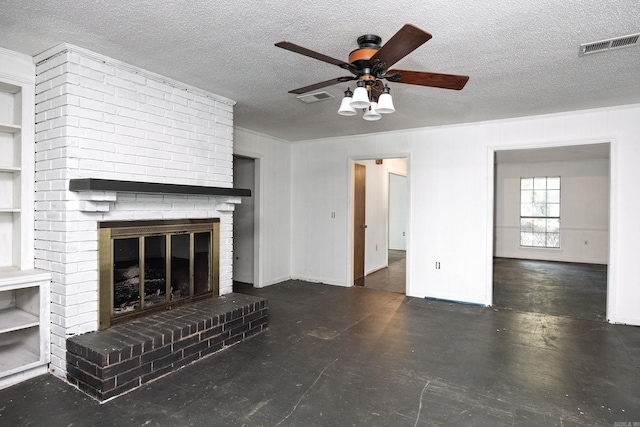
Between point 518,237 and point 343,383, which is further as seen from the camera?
point 518,237

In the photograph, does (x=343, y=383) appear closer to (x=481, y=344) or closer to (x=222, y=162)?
(x=481, y=344)

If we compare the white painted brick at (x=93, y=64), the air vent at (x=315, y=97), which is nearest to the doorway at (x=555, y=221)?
the air vent at (x=315, y=97)

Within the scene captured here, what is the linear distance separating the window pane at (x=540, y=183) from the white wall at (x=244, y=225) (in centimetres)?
751

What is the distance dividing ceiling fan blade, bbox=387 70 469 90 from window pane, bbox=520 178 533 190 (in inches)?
331

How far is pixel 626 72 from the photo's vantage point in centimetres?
310

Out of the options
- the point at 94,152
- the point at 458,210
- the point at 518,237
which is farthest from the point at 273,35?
the point at 518,237

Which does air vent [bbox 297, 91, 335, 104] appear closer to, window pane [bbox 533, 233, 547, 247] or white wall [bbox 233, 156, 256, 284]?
white wall [bbox 233, 156, 256, 284]

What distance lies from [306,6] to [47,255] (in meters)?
2.68

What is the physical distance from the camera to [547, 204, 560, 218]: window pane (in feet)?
30.0

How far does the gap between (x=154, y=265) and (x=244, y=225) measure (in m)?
2.93

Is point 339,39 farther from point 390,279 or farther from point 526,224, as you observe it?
point 526,224

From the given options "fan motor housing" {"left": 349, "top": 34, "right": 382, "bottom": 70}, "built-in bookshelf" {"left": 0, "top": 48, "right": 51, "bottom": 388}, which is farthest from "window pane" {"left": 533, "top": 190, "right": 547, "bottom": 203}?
"built-in bookshelf" {"left": 0, "top": 48, "right": 51, "bottom": 388}

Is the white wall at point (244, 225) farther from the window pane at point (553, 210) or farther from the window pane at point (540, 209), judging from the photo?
the window pane at point (553, 210)

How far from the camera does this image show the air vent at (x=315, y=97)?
3.75 meters
